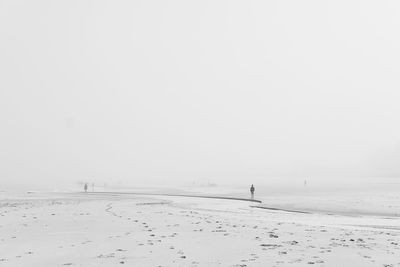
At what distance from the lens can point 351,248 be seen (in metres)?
17.4

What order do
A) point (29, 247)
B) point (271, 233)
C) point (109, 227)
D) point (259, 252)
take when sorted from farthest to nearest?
point (109, 227) → point (271, 233) → point (29, 247) → point (259, 252)

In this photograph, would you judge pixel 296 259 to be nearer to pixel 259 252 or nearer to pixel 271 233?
pixel 259 252

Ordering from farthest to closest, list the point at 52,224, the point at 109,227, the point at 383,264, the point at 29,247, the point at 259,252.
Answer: the point at 52,224 < the point at 109,227 < the point at 29,247 < the point at 259,252 < the point at 383,264

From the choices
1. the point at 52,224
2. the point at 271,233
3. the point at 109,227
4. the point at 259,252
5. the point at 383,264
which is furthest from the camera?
the point at 52,224

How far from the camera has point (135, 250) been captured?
17.7m

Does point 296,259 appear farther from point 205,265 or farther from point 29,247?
point 29,247

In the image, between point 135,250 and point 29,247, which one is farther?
point 29,247

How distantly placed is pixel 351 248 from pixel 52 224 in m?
18.3

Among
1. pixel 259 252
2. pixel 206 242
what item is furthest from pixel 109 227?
pixel 259 252

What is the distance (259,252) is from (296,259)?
1808 mm

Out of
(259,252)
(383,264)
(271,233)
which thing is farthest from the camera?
(271,233)

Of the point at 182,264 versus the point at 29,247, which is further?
the point at 29,247

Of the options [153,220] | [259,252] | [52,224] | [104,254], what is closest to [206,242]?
[259,252]

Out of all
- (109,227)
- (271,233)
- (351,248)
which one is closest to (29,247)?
(109,227)
